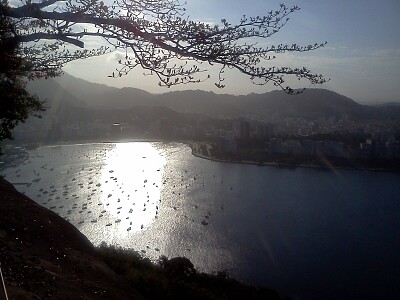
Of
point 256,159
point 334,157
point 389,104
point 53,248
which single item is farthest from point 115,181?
point 389,104

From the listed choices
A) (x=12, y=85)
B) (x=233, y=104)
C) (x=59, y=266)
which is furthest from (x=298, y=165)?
(x=12, y=85)

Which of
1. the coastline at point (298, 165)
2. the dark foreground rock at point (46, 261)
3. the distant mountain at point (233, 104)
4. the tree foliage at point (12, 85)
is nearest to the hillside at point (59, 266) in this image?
the dark foreground rock at point (46, 261)

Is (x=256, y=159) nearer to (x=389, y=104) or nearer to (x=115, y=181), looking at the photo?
(x=115, y=181)

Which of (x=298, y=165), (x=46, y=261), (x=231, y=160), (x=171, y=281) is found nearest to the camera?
(x=46, y=261)

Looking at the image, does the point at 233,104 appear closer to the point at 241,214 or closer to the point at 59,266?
the point at 241,214

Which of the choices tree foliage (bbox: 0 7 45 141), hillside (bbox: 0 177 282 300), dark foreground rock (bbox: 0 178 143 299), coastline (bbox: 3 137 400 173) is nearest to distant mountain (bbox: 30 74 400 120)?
coastline (bbox: 3 137 400 173)

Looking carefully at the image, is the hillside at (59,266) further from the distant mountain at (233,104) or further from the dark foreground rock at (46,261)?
the distant mountain at (233,104)
